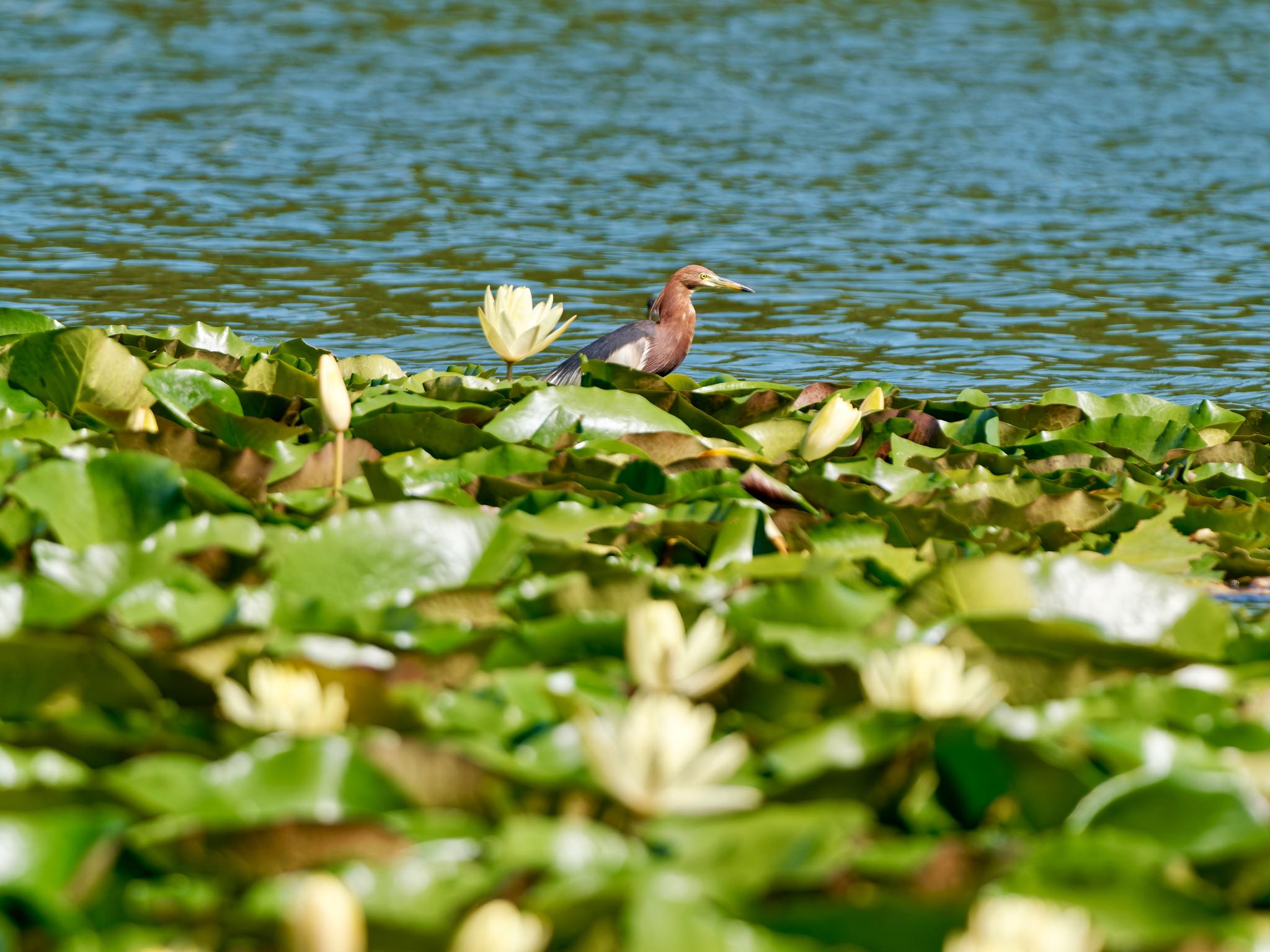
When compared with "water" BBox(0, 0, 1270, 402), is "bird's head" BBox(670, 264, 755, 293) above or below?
above

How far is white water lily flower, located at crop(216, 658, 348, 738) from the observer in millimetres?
1875

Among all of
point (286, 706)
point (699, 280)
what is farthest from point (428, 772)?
point (699, 280)

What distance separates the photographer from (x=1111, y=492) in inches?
150

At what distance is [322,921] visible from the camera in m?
1.32

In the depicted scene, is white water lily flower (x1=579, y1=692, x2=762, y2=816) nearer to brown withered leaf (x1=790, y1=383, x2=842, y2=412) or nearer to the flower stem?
the flower stem

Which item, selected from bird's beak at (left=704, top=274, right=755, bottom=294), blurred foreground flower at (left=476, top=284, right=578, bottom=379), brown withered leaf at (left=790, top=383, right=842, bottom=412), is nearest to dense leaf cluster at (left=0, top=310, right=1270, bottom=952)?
blurred foreground flower at (left=476, top=284, right=578, bottom=379)

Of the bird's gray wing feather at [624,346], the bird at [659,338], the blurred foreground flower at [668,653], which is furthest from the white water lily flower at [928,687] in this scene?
the bird's gray wing feather at [624,346]

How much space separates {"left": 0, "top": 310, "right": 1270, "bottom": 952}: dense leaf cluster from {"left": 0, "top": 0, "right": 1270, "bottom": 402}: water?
14.5 feet

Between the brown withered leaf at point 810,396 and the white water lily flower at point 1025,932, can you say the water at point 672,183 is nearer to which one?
the brown withered leaf at point 810,396

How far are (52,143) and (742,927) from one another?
14681 millimetres

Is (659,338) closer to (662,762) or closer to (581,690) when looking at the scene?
(581,690)

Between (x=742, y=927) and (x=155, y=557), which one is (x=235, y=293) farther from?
(x=742, y=927)

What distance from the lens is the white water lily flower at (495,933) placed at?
135 centimetres

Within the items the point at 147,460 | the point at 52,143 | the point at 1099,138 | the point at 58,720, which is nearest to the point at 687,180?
the point at 1099,138
